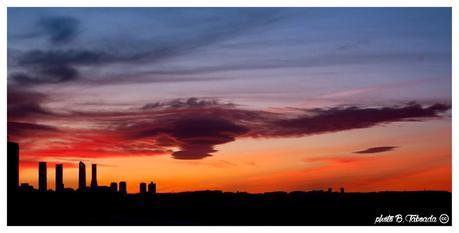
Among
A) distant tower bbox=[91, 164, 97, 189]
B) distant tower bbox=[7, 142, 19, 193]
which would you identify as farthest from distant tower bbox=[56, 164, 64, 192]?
distant tower bbox=[7, 142, 19, 193]

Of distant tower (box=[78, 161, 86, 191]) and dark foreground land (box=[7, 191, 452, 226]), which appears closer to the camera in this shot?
dark foreground land (box=[7, 191, 452, 226])

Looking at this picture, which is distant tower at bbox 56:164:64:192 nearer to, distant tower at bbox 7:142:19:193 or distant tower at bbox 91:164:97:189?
distant tower at bbox 91:164:97:189

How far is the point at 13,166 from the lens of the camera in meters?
42.2

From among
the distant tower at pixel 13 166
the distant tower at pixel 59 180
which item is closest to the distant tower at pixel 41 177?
the distant tower at pixel 59 180

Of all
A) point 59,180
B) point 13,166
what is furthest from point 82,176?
point 13,166

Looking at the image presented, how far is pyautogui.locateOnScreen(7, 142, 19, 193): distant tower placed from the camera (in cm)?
4133

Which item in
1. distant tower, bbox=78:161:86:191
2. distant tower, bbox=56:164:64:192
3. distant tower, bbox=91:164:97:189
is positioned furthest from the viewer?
distant tower, bbox=78:161:86:191

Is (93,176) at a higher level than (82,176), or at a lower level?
lower

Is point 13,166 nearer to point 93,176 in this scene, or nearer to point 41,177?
point 41,177

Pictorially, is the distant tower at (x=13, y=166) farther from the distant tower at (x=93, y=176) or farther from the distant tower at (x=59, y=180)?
the distant tower at (x=93, y=176)
